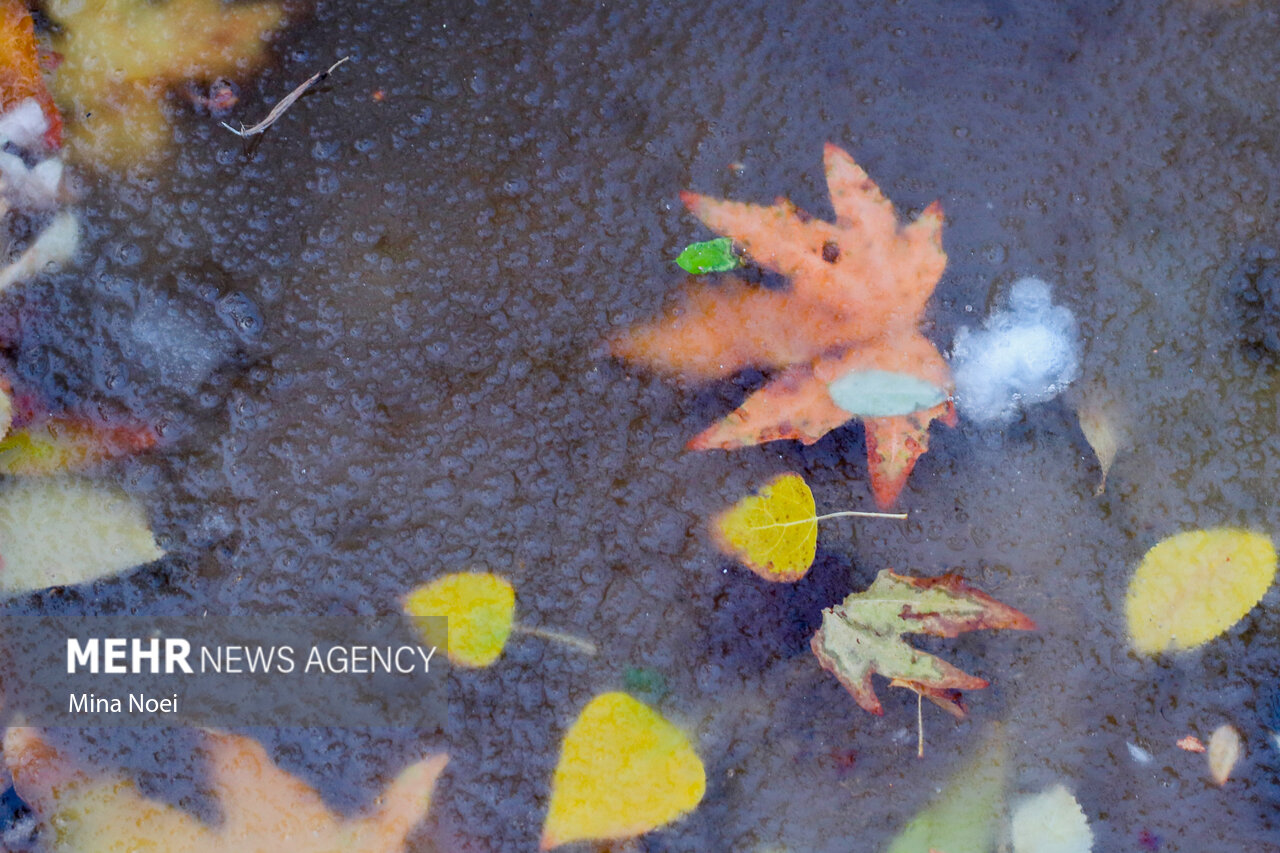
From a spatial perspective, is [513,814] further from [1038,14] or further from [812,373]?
[1038,14]

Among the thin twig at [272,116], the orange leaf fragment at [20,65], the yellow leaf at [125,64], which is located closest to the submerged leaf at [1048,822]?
the thin twig at [272,116]

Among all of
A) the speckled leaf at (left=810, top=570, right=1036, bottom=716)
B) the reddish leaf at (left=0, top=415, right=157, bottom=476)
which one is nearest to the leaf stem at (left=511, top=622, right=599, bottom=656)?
the speckled leaf at (left=810, top=570, right=1036, bottom=716)

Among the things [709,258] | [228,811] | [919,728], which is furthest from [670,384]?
[228,811]

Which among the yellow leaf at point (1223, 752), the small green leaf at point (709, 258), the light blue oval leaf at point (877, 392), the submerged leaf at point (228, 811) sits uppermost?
the small green leaf at point (709, 258)

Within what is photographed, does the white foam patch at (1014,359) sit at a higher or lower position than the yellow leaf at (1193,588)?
higher

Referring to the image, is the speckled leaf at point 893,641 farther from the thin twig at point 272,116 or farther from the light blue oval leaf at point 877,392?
the thin twig at point 272,116

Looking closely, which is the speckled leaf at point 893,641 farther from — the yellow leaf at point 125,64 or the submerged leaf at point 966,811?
the yellow leaf at point 125,64
